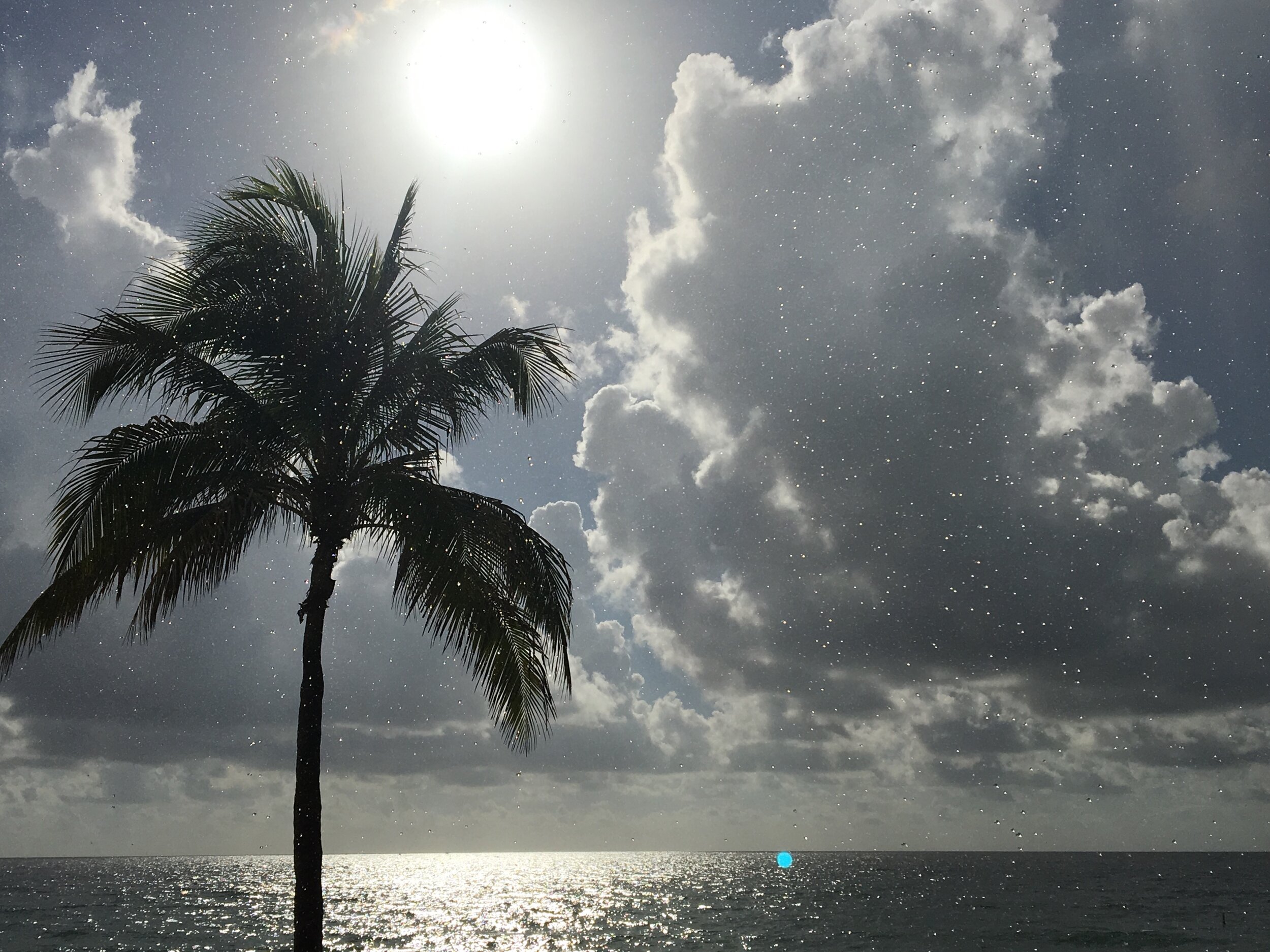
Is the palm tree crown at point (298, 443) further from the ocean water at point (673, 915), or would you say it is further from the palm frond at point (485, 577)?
the ocean water at point (673, 915)

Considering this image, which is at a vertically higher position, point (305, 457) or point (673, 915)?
point (305, 457)

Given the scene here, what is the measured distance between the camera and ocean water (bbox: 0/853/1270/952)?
53312mm

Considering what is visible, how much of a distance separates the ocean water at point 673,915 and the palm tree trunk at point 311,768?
43612 millimetres

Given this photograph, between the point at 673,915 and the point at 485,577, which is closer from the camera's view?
the point at 485,577

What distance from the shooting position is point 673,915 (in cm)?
7444

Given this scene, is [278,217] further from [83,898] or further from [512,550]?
[83,898]

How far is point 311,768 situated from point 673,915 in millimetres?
73527

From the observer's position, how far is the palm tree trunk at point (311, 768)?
9.02 metres

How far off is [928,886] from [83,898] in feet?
351

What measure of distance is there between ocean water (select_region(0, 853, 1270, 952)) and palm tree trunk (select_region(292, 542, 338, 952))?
43.6 m

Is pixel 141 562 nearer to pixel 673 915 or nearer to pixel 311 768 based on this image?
pixel 311 768

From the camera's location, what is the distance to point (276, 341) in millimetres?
10148

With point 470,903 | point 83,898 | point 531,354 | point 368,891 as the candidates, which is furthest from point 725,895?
point 531,354

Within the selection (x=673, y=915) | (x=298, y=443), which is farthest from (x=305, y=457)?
(x=673, y=915)
